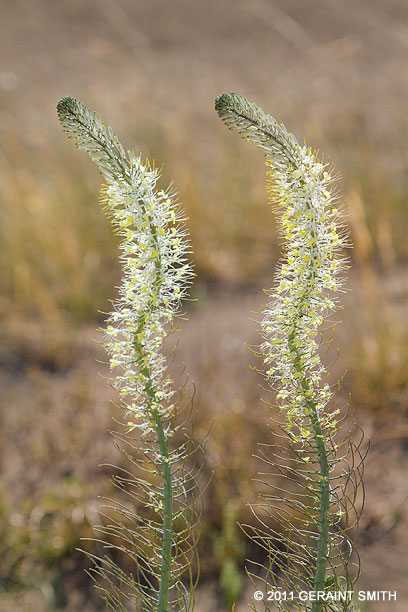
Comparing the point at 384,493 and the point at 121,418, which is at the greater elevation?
the point at 121,418

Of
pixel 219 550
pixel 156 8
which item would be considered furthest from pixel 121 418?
pixel 156 8

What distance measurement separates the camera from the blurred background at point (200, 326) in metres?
3.05

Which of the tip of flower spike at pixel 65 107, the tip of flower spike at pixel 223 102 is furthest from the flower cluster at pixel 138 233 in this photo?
the tip of flower spike at pixel 223 102

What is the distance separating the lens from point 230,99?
100 centimetres

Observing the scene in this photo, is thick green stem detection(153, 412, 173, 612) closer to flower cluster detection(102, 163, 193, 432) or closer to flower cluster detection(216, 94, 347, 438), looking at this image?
flower cluster detection(102, 163, 193, 432)

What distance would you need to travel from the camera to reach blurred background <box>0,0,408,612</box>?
3055mm

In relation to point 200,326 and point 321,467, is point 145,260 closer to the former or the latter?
point 321,467

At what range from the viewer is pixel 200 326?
4770 mm

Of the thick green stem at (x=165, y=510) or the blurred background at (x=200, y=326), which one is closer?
the thick green stem at (x=165, y=510)

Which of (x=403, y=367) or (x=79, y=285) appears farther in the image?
(x=79, y=285)

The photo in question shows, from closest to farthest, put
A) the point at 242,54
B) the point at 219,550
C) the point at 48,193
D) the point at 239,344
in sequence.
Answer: the point at 219,550, the point at 239,344, the point at 48,193, the point at 242,54

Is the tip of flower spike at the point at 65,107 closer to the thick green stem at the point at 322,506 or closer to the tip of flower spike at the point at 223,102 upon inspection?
the tip of flower spike at the point at 223,102

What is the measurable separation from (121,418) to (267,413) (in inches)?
30.2

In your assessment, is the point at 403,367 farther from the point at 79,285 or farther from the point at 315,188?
the point at 315,188
